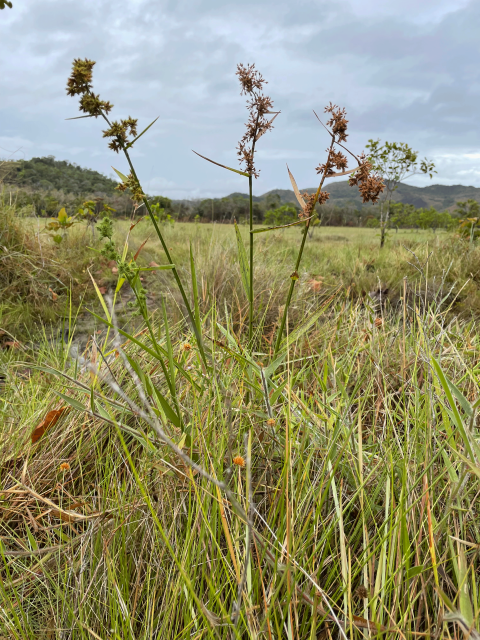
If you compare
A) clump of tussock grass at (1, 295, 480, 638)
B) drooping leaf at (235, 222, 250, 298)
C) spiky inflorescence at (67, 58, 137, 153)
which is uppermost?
spiky inflorescence at (67, 58, 137, 153)

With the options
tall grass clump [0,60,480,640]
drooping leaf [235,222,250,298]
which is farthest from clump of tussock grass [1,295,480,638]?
drooping leaf [235,222,250,298]

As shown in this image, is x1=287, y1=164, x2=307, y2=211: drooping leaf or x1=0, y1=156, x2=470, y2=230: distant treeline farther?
x1=0, y1=156, x2=470, y2=230: distant treeline

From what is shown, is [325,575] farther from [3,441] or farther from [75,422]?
[3,441]

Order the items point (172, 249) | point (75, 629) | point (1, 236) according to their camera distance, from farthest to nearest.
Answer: point (172, 249) → point (1, 236) → point (75, 629)

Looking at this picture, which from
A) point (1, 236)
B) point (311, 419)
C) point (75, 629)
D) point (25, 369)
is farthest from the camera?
point (1, 236)

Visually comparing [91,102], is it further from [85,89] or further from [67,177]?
[67,177]

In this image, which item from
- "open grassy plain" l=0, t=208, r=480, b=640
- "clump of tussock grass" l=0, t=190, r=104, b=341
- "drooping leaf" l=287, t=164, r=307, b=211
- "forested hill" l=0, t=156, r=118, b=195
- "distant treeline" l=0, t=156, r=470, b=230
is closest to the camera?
"open grassy plain" l=0, t=208, r=480, b=640

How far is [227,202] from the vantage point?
30438 mm

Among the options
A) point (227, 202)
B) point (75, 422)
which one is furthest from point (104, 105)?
point (227, 202)

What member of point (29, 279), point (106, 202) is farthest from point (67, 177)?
point (29, 279)

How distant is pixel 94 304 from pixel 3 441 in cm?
235

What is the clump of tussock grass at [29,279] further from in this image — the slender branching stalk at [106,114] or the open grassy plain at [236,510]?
the slender branching stalk at [106,114]

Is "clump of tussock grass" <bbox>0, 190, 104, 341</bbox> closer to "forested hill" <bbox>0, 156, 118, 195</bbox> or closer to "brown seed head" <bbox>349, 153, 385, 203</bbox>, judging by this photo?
"brown seed head" <bbox>349, 153, 385, 203</bbox>

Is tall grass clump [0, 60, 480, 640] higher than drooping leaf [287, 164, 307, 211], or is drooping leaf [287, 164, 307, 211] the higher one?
drooping leaf [287, 164, 307, 211]
